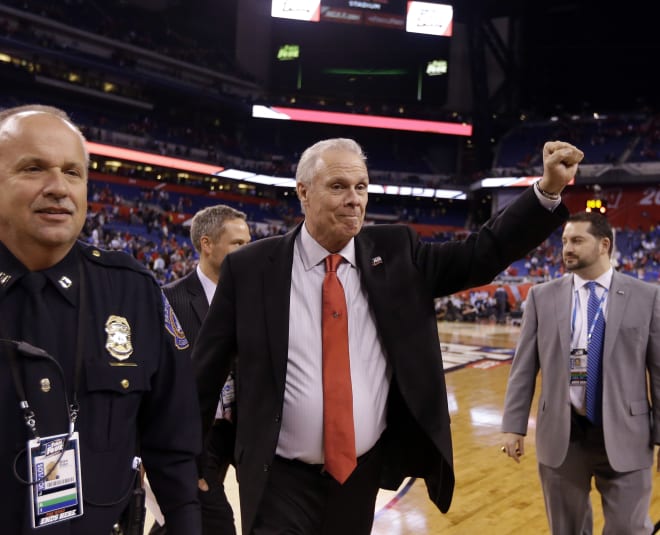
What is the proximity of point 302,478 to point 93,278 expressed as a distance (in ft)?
3.72

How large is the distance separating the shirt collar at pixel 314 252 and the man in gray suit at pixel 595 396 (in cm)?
137

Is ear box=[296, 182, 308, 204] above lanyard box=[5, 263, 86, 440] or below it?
above

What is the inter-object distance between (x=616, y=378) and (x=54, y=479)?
8.79 ft

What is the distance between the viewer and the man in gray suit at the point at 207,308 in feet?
A: 9.27

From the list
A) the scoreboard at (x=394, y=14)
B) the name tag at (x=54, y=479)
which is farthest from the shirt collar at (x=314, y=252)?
the scoreboard at (x=394, y=14)

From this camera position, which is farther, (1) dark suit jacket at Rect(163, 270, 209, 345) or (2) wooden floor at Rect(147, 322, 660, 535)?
(2) wooden floor at Rect(147, 322, 660, 535)

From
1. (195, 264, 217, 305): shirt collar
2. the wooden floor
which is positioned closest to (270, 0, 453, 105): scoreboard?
the wooden floor

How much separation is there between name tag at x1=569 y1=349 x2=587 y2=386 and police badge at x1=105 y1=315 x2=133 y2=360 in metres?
2.44

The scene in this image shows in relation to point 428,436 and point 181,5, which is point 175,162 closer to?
point 181,5

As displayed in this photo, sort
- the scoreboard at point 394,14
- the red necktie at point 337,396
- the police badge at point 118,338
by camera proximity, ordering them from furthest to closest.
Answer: the scoreboard at point 394,14
the red necktie at point 337,396
the police badge at point 118,338

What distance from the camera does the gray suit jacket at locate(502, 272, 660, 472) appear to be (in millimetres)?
3162

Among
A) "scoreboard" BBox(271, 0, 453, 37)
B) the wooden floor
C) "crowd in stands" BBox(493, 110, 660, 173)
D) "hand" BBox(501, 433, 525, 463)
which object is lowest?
the wooden floor

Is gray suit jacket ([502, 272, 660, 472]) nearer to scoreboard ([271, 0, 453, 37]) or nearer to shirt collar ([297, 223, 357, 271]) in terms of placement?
shirt collar ([297, 223, 357, 271])

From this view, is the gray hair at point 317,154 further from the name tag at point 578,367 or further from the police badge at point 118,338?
the name tag at point 578,367
